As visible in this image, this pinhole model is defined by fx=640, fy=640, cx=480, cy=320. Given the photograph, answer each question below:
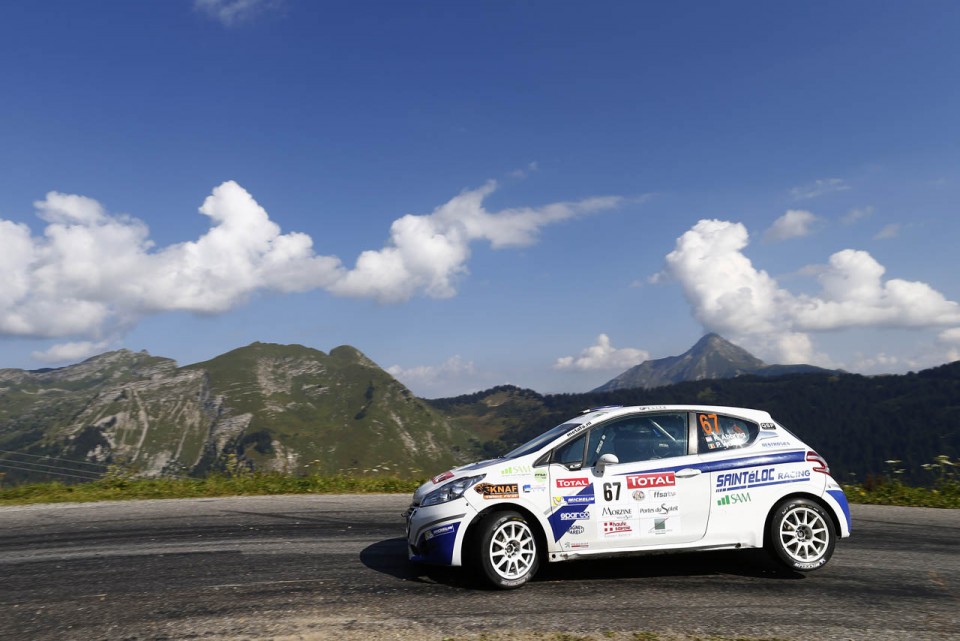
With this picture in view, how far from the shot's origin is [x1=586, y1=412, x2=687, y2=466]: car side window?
692 cm

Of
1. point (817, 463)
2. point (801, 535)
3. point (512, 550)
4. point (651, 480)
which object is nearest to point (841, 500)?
point (817, 463)

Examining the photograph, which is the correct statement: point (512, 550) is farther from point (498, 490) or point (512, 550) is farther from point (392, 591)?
point (392, 591)

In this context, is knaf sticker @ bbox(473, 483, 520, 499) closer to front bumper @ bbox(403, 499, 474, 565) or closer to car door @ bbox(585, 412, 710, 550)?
front bumper @ bbox(403, 499, 474, 565)

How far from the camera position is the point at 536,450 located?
23.0 feet

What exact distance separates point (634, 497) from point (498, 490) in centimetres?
143

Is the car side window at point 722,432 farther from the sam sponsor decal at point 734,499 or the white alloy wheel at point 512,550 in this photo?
the white alloy wheel at point 512,550

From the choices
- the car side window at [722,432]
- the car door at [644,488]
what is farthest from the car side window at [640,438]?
the car side window at [722,432]

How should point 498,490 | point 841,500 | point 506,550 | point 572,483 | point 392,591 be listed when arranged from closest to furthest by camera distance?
point 392,591 < point 506,550 < point 498,490 < point 572,483 < point 841,500

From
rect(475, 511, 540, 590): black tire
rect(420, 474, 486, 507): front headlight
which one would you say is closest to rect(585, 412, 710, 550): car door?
rect(475, 511, 540, 590): black tire

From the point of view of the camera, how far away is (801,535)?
6.93 meters

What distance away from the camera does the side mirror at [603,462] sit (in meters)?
6.60

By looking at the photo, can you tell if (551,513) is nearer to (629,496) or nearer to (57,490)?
(629,496)

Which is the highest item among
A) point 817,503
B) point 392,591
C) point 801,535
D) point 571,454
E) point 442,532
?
point 571,454

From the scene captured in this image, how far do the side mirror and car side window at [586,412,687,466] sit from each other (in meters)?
0.11
